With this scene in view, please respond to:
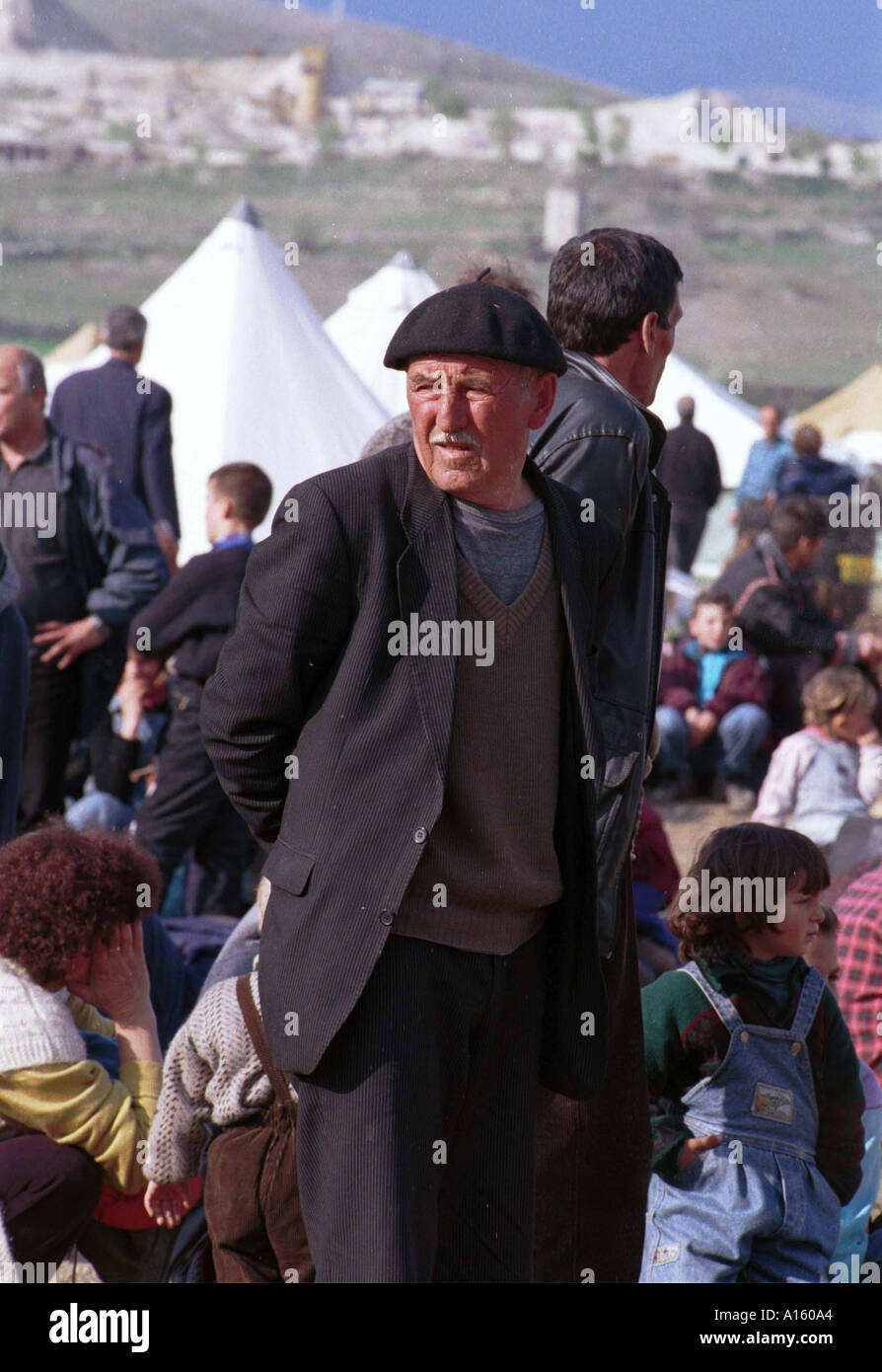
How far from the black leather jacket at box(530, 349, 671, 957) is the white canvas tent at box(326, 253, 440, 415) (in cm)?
829

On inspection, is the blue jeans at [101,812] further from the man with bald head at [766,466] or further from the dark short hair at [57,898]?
the man with bald head at [766,466]

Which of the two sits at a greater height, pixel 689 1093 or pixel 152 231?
pixel 152 231

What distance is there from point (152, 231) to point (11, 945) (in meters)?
55.4

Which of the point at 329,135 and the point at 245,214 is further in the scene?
the point at 329,135

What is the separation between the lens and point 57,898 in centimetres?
304

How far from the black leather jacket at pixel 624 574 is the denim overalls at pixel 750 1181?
582mm

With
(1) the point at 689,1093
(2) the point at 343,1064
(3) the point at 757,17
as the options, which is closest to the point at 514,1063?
(2) the point at 343,1064

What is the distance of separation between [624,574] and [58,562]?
9.56 feet

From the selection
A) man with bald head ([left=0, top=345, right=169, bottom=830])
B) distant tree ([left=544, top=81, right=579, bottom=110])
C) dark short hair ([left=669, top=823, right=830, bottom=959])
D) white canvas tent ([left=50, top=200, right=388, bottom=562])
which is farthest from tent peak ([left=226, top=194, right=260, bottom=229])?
distant tree ([left=544, top=81, right=579, bottom=110])

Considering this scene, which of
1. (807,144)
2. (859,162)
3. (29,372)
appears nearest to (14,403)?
(29,372)

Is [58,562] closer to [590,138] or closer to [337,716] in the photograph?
[337,716]

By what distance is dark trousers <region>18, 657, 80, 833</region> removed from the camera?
5.28 m

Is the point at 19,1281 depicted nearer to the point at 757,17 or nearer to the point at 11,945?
the point at 11,945

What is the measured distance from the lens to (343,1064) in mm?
2264
